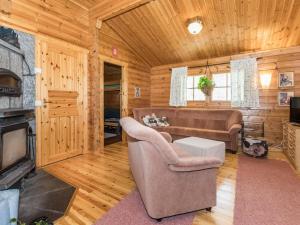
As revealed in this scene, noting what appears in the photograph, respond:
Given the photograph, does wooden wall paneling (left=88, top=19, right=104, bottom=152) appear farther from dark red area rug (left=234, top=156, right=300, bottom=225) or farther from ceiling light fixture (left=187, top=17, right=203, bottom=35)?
dark red area rug (left=234, top=156, right=300, bottom=225)

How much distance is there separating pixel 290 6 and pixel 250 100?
2.03 m

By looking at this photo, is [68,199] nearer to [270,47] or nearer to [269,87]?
[269,87]

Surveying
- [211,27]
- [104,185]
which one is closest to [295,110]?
[211,27]

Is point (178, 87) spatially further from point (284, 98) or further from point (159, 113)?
point (284, 98)

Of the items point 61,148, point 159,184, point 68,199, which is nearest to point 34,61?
point 61,148

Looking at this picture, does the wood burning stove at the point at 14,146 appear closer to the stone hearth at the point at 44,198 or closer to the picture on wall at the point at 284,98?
the stone hearth at the point at 44,198

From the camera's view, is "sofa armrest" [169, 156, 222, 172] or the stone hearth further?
the stone hearth

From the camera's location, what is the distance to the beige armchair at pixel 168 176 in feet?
5.01

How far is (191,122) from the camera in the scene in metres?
4.86

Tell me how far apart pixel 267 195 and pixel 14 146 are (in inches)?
122

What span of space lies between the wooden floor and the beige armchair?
0.25 m

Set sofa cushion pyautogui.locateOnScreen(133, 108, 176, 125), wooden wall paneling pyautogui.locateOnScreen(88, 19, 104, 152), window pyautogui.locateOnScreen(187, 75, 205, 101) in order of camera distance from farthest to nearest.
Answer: window pyautogui.locateOnScreen(187, 75, 205, 101) < sofa cushion pyautogui.locateOnScreen(133, 108, 176, 125) < wooden wall paneling pyautogui.locateOnScreen(88, 19, 104, 152)

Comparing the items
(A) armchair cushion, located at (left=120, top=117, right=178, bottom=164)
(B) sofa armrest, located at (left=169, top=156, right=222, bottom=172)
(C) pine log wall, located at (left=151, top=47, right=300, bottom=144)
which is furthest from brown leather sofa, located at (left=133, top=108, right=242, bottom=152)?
(A) armchair cushion, located at (left=120, top=117, right=178, bottom=164)

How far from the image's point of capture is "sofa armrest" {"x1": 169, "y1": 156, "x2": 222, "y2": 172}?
1580 millimetres
